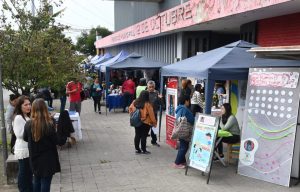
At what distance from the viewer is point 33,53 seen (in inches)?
338

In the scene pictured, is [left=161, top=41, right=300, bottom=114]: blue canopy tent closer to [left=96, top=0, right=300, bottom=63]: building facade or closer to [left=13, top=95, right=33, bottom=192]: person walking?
[left=96, top=0, right=300, bottom=63]: building facade

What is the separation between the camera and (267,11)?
396 inches

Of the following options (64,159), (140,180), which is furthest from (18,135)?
(64,159)

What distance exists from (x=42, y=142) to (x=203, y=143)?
3.09 m

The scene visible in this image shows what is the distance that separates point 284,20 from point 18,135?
8.43 meters

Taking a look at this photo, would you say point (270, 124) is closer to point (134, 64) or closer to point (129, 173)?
point (129, 173)

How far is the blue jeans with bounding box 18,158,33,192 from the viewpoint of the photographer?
18.2 ft

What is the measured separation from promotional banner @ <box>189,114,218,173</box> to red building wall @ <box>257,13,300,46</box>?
4977mm

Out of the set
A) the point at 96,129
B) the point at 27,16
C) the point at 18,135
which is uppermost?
the point at 27,16

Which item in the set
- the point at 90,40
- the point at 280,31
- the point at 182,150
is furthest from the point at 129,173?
the point at 90,40

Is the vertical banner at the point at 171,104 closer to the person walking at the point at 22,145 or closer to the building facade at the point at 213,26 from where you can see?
the building facade at the point at 213,26

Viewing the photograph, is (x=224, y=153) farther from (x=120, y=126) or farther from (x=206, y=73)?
(x=120, y=126)

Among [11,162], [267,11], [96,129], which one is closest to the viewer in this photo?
[11,162]

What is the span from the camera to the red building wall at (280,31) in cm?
1042
